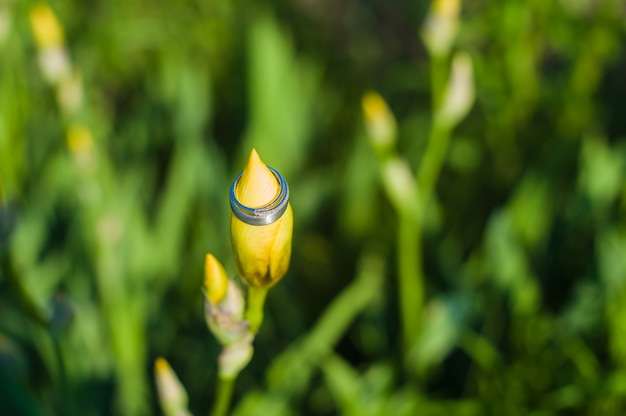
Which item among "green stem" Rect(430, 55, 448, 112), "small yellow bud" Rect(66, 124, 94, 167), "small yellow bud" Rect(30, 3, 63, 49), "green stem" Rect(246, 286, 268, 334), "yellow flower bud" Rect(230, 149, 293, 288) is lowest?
"green stem" Rect(246, 286, 268, 334)

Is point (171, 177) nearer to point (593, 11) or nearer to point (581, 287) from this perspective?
point (581, 287)

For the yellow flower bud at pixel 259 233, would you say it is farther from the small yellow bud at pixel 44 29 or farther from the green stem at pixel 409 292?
the small yellow bud at pixel 44 29

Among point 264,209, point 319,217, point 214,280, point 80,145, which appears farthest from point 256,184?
point 319,217

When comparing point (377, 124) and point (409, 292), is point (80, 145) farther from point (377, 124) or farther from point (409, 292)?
point (409, 292)

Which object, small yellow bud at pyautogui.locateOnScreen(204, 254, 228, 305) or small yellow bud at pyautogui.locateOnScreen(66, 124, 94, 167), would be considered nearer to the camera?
small yellow bud at pyautogui.locateOnScreen(204, 254, 228, 305)

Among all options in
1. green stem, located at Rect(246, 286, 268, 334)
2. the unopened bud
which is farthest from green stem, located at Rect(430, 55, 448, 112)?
green stem, located at Rect(246, 286, 268, 334)

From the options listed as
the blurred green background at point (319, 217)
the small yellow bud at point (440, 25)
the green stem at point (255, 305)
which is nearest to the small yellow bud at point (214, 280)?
the green stem at point (255, 305)

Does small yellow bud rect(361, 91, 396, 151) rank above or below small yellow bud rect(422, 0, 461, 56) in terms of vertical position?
below

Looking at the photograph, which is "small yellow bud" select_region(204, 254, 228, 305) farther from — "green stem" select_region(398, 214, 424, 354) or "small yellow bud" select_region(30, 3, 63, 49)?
"small yellow bud" select_region(30, 3, 63, 49)
